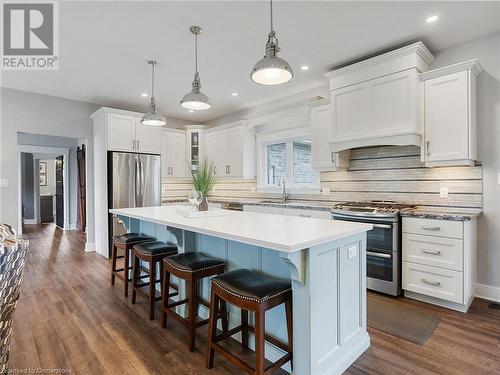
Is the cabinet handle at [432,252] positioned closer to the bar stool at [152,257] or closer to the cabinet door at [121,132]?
the bar stool at [152,257]

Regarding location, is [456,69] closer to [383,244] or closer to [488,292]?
[383,244]

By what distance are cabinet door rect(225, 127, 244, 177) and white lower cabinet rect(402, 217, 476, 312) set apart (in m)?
3.09

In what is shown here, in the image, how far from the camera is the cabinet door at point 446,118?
2.71m

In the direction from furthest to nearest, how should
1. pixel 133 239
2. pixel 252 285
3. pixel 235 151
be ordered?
1. pixel 235 151
2. pixel 133 239
3. pixel 252 285

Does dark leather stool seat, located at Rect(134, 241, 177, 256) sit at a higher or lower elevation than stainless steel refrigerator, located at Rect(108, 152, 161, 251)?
lower

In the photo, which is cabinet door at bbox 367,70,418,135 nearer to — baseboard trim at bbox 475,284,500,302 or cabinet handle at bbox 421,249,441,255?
cabinet handle at bbox 421,249,441,255

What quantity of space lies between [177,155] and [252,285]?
184 inches

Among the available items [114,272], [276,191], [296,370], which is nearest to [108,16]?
[114,272]

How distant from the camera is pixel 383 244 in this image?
3012mm

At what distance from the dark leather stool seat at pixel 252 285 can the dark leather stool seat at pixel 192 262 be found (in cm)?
32

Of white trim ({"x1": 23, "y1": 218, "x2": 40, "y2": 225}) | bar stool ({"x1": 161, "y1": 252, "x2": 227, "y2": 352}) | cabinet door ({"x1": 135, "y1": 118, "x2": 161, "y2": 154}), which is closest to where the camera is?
bar stool ({"x1": 161, "y1": 252, "x2": 227, "y2": 352})

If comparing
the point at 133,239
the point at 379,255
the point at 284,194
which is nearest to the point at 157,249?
the point at 133,239

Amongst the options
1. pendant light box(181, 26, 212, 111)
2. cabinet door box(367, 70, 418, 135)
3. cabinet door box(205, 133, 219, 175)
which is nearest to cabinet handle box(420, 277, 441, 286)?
cabinet door box(367, 70, 418, 135)

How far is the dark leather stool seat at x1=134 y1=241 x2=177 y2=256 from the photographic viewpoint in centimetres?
260
